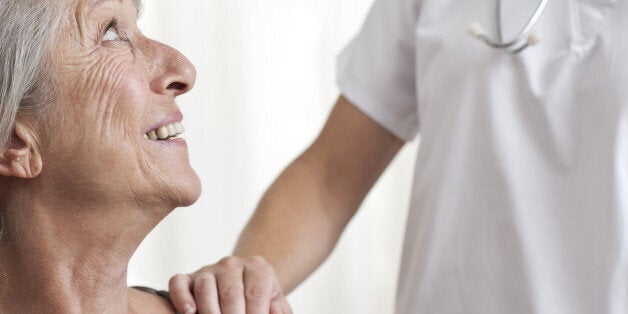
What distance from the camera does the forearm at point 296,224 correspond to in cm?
149

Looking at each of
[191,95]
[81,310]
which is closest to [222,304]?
[81,310]

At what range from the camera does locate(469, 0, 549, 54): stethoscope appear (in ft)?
4.19

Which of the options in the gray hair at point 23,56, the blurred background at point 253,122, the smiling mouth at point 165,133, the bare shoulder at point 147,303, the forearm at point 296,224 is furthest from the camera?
the blurred background at point 253,122

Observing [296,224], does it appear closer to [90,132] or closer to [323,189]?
[323,189]

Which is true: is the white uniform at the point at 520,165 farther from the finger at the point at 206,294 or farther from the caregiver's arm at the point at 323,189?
the finger at the point at 206,294

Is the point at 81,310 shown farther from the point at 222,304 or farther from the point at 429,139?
the point at 429,139

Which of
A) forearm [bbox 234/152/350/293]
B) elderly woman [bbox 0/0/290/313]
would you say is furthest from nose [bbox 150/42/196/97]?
forearm [bbox 234/152/350/293]

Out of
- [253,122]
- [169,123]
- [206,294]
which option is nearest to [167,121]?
[169,123]

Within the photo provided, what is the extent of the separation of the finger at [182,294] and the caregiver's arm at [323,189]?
0.24m

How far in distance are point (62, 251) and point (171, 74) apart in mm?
260

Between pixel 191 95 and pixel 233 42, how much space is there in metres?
0.18

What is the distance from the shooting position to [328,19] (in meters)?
2.56

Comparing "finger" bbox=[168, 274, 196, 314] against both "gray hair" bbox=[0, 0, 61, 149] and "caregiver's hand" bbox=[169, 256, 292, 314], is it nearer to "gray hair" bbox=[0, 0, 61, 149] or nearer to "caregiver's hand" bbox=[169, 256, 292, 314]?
"caregiver's hand" bbox=[169, 256, 292, 314]

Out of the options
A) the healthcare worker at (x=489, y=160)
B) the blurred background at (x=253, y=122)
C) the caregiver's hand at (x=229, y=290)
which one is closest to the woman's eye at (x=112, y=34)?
the caregiver's hand at (x=229, y=290)
